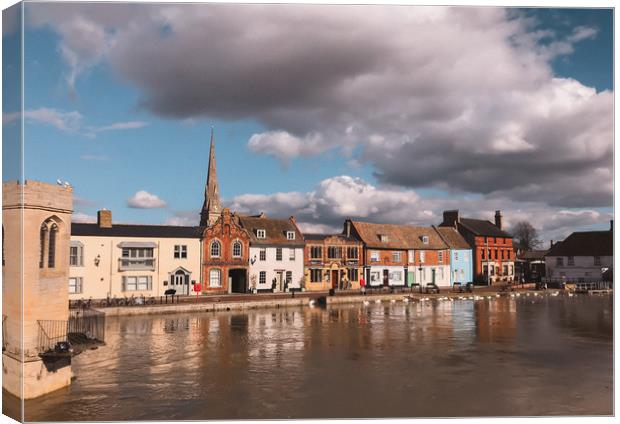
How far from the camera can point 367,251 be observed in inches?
2391

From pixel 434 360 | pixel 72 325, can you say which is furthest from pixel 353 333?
pixel 72 325

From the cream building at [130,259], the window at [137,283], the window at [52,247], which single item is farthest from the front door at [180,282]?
the window at [52,247]

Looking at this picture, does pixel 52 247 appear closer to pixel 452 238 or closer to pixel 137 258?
pixel 137 258

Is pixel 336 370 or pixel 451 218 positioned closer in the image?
pixel 336 370

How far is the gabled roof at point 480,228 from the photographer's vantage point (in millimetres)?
71875

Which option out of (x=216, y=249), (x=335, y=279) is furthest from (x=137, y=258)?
(x=335, y=279)

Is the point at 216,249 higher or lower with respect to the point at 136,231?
lower

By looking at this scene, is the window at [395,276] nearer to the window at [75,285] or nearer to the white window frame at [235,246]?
the white window frame at [235,246]

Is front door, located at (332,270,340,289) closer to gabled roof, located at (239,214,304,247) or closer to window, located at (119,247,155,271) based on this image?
gabled roof, located at (239,214,304,247)

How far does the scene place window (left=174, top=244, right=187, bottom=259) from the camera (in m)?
46.1

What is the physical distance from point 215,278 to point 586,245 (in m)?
43.8

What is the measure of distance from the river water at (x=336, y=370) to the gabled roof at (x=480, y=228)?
36547 millimetres

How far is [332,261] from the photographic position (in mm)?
57719

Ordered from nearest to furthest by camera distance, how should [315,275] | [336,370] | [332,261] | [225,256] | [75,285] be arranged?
[336,370] < [75,285] < [225,256] < [315,275] < [332,261]
